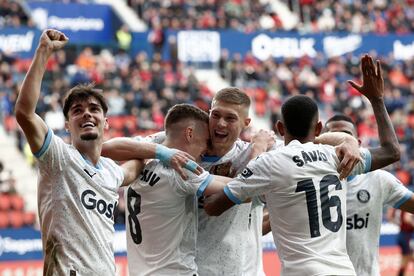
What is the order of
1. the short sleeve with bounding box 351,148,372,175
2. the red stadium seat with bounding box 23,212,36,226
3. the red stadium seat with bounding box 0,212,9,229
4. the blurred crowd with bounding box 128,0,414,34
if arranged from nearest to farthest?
the short sleeve with bounding box 351,148,372,175 < the red stadium seat with bounding box 0,212,9,229 < the red stadium seat with bounding box 23,212,36,226 < the blurred crowd with bounding box 128,0,414,34

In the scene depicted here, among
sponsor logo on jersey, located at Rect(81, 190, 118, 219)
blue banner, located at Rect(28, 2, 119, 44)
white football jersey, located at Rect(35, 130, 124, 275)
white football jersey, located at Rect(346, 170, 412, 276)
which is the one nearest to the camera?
white football jersey, located at Rect(35, 130, 124, 275)

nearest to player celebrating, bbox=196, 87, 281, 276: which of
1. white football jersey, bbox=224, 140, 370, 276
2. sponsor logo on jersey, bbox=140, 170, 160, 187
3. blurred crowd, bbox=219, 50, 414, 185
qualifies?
sponsor logo on jersey, bbox=140, 170, 160, 187

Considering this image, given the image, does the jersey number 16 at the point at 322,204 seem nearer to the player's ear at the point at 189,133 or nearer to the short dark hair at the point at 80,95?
Answer: the player's ear at the point at 189,133

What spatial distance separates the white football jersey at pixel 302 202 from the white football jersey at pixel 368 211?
5.32ft

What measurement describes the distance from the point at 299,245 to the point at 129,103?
61.4 feet

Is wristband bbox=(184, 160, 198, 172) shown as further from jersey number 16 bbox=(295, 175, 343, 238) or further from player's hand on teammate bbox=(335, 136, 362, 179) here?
player's hand on teammate bbox=(335, 136, 362, 179)

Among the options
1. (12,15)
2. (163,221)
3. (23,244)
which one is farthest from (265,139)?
(12,15)

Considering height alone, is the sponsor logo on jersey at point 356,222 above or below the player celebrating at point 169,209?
below

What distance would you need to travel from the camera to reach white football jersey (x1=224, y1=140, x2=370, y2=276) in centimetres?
652

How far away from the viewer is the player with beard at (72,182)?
6.22m

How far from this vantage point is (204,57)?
31.4m

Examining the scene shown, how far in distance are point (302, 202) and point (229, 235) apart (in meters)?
1.00

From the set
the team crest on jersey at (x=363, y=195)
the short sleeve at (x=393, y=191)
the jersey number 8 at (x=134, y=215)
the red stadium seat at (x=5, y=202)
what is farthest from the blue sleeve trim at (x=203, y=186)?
the red stadium seat at (x=5, y=202)

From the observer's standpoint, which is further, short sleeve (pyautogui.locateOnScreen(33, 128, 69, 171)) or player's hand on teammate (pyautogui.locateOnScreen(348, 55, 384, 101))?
player's hand on teammate (pyautogui.locateOnScreen(348, 55, 384, 101))
